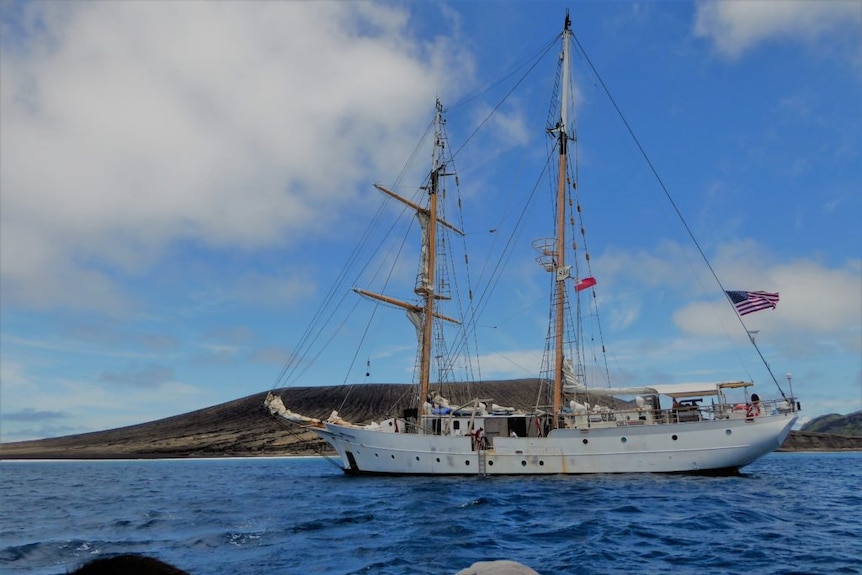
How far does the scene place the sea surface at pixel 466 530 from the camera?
10.8 metres

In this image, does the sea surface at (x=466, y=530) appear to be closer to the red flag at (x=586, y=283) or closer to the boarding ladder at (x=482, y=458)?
the boarding ladder at (x=482, y=458)

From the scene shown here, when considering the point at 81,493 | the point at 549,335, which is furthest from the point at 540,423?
the point at 81,493

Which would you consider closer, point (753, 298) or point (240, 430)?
point (753, 298)

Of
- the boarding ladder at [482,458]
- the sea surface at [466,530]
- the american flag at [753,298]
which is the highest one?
the american flag at [753,298]

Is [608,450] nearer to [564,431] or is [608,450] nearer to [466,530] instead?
[564,431]

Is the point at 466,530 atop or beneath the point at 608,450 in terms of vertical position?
beneath

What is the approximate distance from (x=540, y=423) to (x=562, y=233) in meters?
12.6

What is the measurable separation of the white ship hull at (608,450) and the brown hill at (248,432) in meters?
57.4

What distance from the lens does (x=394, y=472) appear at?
113 feet

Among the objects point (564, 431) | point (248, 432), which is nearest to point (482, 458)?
point (564, 431)

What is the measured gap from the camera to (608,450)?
2994 cm

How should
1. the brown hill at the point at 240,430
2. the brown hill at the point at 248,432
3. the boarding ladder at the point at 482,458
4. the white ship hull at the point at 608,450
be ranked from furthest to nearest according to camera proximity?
the brown hill at the point at 248,432 < the brown hill at the point at 240,430 < the boarding ladder at the point at 482,458 < the white ship hull at the point at 608,450

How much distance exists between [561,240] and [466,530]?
84.1ft

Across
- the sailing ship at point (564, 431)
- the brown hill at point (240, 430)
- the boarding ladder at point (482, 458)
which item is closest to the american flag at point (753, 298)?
the sailing ship at point (564, 431)
